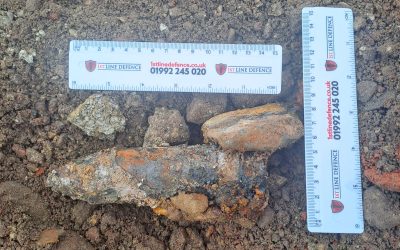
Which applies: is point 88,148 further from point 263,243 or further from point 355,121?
point 355,121

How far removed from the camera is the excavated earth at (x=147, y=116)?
273 cm

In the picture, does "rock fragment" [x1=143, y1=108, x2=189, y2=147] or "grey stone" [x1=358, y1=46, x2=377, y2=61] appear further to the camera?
"grey stone" [x1=358, y1=46, x2=377, y2=61]

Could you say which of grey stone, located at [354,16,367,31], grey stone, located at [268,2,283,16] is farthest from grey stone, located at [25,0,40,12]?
grey stone, located at [354,16,367,31]

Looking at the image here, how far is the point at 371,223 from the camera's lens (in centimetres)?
272

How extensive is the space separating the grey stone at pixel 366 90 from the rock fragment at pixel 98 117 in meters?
1.50

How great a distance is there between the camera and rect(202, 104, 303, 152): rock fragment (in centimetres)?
259

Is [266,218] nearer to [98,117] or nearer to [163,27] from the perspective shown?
[98,117]

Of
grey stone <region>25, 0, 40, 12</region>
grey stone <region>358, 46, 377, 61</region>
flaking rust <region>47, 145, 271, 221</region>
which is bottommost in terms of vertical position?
flaking rust <region>47, 145, 271, 221</region>

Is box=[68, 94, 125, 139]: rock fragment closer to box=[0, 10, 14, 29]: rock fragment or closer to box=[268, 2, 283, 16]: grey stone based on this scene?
box=[0, 10, 14, 29]: rock fragment

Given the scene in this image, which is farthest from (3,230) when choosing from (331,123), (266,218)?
(331,123)

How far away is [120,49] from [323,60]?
1.29 meters

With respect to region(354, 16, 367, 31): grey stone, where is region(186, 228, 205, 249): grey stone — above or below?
below

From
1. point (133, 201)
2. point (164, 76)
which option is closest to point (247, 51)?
point (164, 76)

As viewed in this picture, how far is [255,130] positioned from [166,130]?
0.55 metres
